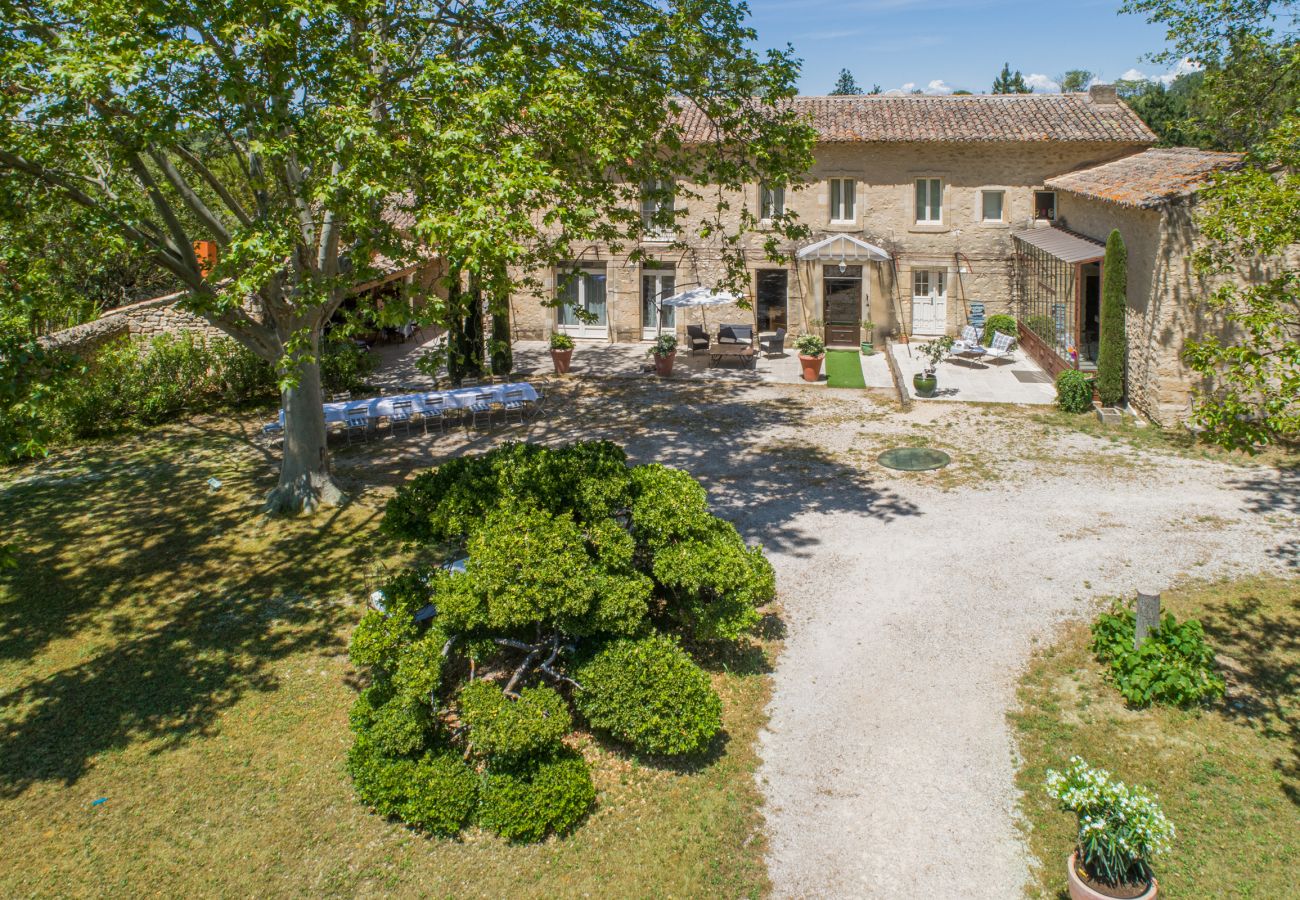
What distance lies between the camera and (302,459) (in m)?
15.0

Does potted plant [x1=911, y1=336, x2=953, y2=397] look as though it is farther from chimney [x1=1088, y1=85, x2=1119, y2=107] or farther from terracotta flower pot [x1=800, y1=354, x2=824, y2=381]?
chimney [x1=1088, y1=85, x2=1119, y2=107]

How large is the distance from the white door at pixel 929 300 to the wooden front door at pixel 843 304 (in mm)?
1603

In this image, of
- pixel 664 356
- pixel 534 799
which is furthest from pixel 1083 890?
pixel 664 356

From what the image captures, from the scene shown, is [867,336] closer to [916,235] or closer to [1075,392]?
[916,235]

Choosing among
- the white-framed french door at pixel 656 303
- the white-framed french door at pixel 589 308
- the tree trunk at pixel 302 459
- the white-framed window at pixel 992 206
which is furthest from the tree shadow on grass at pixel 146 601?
the white-framed window at pixel 992 206

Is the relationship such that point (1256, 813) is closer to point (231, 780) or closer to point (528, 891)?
point (528, 891)

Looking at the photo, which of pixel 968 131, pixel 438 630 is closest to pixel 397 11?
pixel 438 630

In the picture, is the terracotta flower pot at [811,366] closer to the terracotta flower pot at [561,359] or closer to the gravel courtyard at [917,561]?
the gravel courtyard at [917,561]

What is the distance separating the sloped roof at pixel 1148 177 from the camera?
17.7 m

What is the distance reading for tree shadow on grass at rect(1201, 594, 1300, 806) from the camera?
29.3ft

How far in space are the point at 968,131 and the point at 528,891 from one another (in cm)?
2428

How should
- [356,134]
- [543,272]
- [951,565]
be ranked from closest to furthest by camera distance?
[356,134] → [951,565] → [543,272]

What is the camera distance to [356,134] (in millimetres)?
10414

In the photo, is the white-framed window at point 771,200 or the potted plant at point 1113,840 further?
the white-framed window at point 771,200
